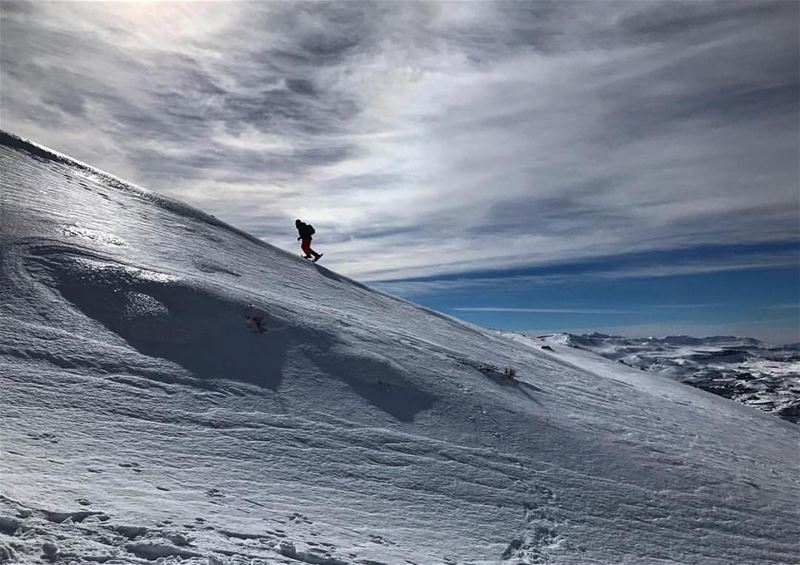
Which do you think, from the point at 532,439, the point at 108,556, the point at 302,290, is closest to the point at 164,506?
the point at 108,556

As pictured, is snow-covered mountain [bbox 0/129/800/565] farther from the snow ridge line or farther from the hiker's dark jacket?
the hiker's dark jacket

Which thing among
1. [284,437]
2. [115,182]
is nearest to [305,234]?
[115,182]

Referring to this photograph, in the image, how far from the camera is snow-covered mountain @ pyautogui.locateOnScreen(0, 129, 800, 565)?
5.15 m

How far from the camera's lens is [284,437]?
736 centimetres

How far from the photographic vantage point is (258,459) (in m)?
6.63

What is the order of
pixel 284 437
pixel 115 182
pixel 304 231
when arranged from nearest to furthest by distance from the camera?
pixel 284 437 < pixel 115 182 < pixel 304 231

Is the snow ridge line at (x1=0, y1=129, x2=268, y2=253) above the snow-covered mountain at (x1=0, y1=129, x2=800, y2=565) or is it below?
above

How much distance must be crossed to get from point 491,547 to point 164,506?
361cm

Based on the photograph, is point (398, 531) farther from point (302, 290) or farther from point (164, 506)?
point (302, 290)

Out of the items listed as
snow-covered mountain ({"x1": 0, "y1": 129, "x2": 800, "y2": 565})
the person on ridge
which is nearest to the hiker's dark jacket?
the person on ridge

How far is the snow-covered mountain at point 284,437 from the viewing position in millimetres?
5148

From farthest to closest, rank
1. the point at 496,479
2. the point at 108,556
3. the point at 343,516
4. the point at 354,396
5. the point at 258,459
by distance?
the point at 354,396 → the point at 496,479 → the point at 258,459 → the point at 343,516 → the point at 108,556

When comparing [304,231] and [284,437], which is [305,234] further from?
[284,437]

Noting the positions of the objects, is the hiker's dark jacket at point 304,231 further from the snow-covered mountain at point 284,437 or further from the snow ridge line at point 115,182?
the snow-covered mountain at point 284,437
